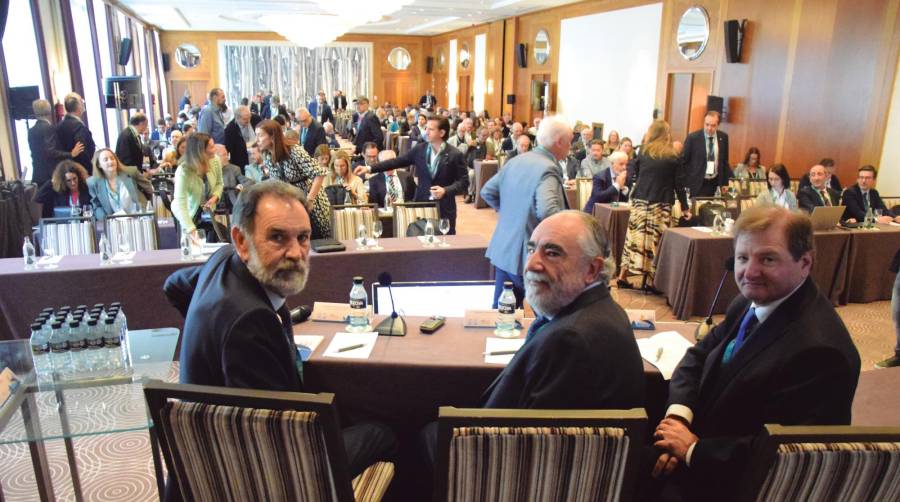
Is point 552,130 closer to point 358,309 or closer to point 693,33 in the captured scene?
point 358,309

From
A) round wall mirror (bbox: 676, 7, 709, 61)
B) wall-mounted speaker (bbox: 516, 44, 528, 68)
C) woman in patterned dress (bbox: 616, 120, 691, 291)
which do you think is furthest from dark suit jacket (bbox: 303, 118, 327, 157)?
wall-mounted speaker (bbox: 516, 44, 528, 68)

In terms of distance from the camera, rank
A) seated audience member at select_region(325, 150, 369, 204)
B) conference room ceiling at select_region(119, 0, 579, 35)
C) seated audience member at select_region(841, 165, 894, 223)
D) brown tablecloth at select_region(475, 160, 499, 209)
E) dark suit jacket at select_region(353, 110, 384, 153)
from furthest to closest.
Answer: conference room ceiling at select_region(119, 0, 579, 35) → dark suit jacket at select_region(353, 110, 384, 153) → brown tablecloth at select_region(475, 160, 499, 209) → seated audience member at select_region(325, 150, 369, 204) → seated audience member at select_region(841, 165, 894, 223)

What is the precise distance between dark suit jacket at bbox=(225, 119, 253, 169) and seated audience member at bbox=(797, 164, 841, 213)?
20.9ft

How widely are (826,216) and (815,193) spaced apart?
2.38 ft

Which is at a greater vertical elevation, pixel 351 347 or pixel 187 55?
pixel 187 55

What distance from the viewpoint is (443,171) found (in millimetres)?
5219

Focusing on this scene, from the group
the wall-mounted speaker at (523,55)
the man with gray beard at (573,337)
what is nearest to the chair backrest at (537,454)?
the man with gray beard at (573,337)

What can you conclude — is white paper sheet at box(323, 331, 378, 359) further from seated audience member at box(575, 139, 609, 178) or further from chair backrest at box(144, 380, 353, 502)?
seated audience member at box(575, 139, 609, 178)

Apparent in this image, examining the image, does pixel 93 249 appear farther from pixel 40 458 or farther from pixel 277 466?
pixel 277 466

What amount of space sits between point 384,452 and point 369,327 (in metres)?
0.57

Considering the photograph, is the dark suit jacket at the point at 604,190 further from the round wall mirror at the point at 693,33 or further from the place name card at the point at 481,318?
the round wall mirror at the point at 693,33

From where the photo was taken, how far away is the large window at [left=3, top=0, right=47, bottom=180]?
714 centimetres

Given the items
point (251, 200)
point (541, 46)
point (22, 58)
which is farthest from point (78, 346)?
point (541, 46)

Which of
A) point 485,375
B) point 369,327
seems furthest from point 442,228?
point 485,375
